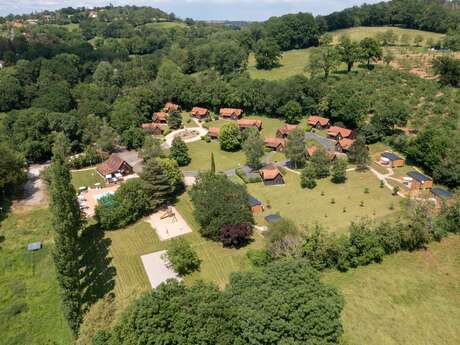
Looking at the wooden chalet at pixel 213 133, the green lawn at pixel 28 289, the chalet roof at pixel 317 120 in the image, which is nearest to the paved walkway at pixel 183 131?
the wooden chalet at pixel 213 133

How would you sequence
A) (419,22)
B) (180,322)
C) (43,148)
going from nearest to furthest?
(180,322) < (43,148) < (419,22)

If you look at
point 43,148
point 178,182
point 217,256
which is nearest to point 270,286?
point 217,256

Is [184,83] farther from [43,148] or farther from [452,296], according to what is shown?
[452,296]

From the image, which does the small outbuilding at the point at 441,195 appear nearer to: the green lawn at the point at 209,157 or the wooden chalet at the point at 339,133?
the wooden chalet at the point at 339,133

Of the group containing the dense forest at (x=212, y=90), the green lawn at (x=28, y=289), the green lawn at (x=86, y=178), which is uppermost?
the dense forest at (x=212, y=90)

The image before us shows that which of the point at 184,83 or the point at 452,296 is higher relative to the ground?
the point at 184,83

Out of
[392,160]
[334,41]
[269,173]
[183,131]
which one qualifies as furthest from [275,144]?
[334,41]
